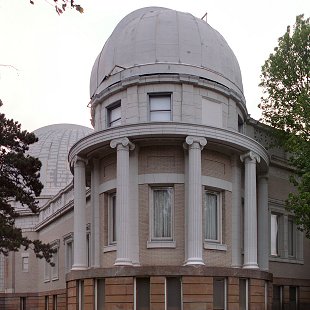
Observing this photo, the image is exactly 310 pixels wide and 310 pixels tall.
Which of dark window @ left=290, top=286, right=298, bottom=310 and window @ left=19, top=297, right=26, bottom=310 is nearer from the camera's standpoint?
dark window @ left=290, top=286, right=298, bottom=310

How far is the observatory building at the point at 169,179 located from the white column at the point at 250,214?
45mm

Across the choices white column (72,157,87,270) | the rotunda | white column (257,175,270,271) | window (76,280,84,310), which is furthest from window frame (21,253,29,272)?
white column (257,175,270,271)

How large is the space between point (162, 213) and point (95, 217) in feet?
11.5

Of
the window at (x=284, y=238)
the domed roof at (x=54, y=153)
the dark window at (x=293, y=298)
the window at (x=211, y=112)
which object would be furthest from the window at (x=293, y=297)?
the domed roof at (x=54, y=153)

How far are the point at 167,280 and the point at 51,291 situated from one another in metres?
24.2

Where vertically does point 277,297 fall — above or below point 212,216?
below

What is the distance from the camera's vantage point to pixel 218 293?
24.5 metres

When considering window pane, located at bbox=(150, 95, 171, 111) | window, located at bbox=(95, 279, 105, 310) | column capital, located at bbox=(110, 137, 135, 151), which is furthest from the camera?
window pane, located at bbox=(150, 95, 171, 111)

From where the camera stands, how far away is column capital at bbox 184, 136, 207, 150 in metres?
24.9

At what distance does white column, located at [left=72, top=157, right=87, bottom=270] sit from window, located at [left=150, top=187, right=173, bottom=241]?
3603 mm

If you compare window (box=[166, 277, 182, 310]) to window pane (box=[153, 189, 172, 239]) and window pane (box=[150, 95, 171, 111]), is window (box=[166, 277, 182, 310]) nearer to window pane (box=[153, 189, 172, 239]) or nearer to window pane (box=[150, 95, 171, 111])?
window pane (box=[153, 189, 172, 239])

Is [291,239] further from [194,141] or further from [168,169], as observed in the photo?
[194,141]

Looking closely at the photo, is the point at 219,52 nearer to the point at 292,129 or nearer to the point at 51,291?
the point at 292,129

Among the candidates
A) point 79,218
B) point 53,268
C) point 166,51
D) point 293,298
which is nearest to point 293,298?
point 293,298
